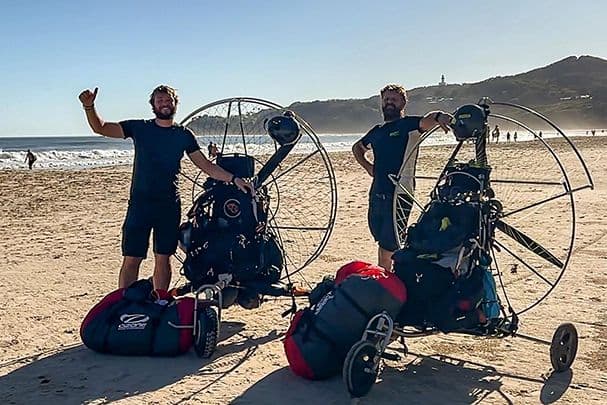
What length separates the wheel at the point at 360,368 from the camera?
154 inches

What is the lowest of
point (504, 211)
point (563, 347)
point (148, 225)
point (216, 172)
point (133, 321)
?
point (563, 347)

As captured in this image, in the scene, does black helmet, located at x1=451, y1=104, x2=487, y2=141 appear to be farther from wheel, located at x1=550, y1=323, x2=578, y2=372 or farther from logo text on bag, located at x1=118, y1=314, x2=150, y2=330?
logo text on bag, located at x1=118, y1=314, x2=150, y2=330

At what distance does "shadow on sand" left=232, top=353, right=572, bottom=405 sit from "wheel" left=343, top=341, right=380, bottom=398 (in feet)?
0.38

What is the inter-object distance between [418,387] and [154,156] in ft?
8.76

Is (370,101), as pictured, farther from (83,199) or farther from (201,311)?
(201,311)

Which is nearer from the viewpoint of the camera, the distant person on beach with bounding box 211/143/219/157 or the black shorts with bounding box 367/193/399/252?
the black shorts with bounding box 367/193/399/252

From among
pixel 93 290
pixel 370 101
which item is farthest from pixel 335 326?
pixel 370 101

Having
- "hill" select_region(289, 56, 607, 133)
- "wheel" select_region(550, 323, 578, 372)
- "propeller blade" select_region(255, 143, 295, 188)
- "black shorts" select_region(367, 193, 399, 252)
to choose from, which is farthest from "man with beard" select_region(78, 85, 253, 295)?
"hill" select_region(289, 56, 607, 133)

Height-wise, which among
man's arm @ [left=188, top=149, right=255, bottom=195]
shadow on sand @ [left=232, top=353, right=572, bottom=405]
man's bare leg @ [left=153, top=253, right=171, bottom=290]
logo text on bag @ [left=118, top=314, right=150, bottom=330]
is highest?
man's arm @ [left=188, top=149, right=255, bottom=195]

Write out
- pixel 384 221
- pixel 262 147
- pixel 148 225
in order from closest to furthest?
pixel 148 225, pixel 384 221, pixel 262 147

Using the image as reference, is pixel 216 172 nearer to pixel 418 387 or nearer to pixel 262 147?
pixel 262 147

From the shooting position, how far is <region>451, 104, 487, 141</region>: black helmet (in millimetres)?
4699

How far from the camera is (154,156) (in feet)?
17.5

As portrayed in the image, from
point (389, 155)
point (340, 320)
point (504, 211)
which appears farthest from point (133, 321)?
point (504, 211)
